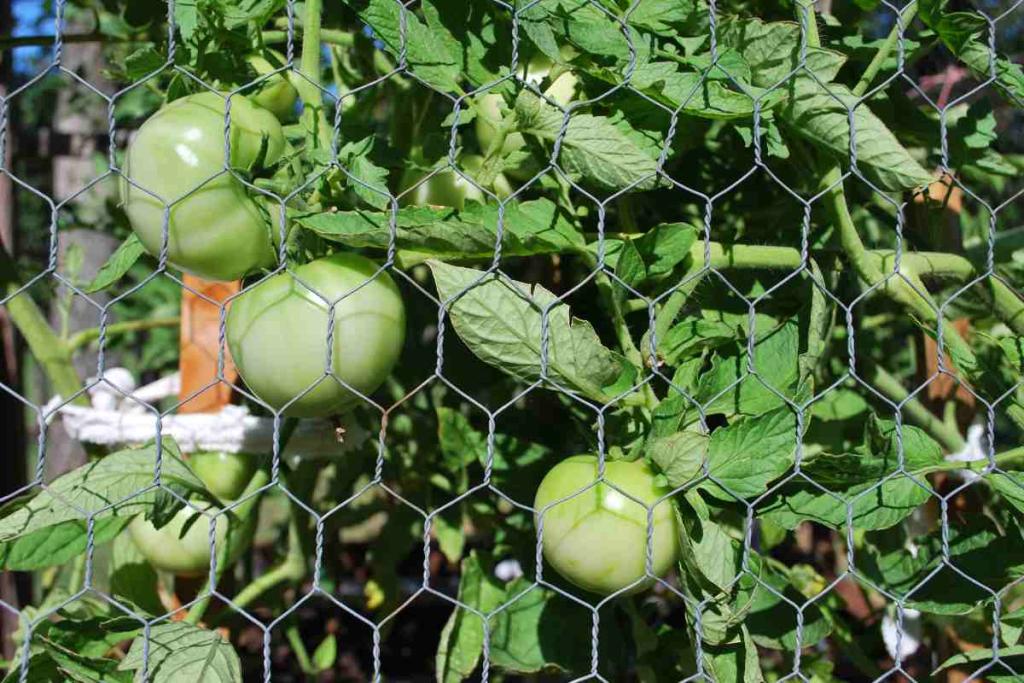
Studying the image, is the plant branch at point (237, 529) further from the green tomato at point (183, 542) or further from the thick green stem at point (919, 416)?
the thick green stem at point (919, 416)

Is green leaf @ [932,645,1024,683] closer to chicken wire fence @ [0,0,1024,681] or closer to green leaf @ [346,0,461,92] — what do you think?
chicken wire fence @ [0,0,1024,681]

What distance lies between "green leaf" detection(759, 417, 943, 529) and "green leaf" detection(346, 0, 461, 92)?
0.35 metres

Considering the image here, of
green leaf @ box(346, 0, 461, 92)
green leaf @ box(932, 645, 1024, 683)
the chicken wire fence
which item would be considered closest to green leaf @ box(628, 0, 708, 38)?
the chicken wire fence

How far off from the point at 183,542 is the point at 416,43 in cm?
44

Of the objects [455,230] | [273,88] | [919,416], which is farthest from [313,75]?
[919,416]

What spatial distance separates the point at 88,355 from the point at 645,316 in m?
0.95

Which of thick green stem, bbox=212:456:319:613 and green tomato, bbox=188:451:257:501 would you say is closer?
green tomato, bbox=188:451:257:501

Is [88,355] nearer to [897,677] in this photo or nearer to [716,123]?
[716,123]

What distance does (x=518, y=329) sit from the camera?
24.7 inches

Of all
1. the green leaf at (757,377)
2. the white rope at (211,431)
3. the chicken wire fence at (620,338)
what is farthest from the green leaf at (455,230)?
the white rope at (211,431)

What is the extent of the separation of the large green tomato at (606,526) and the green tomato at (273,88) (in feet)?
1.09

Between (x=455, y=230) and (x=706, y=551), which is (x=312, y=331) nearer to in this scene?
(x=455, y=230)

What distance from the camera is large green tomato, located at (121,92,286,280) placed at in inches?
24.2

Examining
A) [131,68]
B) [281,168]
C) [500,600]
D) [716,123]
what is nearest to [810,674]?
[500,600]
